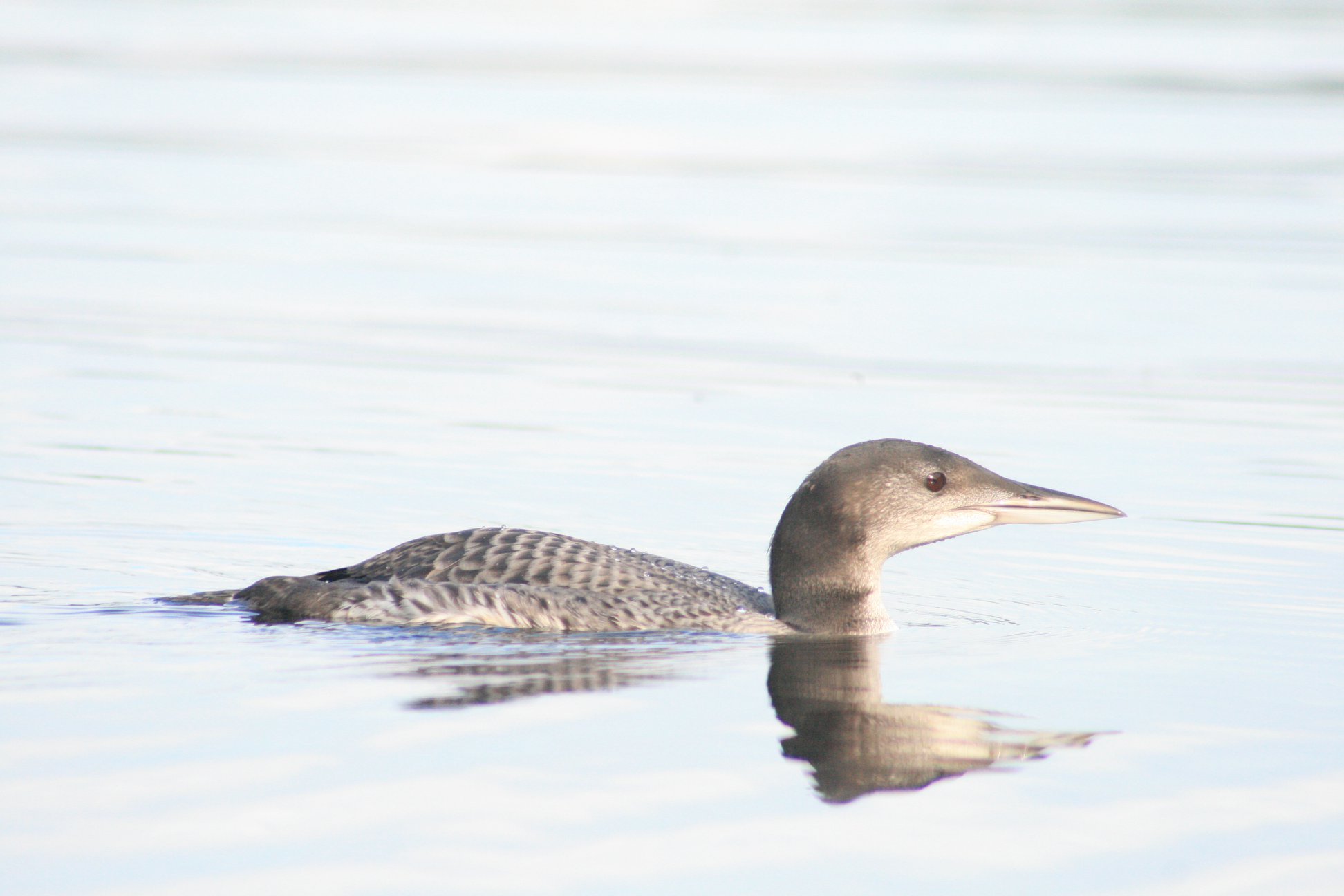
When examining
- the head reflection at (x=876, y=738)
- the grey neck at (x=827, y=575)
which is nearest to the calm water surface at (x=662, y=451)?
the head reflection at (x=876, y=738)

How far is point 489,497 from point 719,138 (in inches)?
475

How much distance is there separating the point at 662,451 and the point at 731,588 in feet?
8.76

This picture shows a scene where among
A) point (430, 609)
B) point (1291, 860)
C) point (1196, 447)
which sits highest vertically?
point (1196, 447)

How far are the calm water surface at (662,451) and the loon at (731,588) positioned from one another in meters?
0.23

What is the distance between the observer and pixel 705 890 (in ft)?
15.7

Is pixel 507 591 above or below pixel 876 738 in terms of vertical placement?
above

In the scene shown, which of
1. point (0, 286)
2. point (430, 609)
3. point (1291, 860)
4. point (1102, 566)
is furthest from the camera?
point (0, 286)

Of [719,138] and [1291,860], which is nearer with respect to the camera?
[1291,860]

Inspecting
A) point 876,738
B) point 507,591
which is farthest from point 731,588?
point 876,738

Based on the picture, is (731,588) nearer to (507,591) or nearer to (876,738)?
(507,591)

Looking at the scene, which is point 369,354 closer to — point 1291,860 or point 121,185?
point 121,185

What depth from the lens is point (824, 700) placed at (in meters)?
6.46

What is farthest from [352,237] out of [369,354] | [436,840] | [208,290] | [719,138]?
[436,840]

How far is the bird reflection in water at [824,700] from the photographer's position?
18.9 ft
